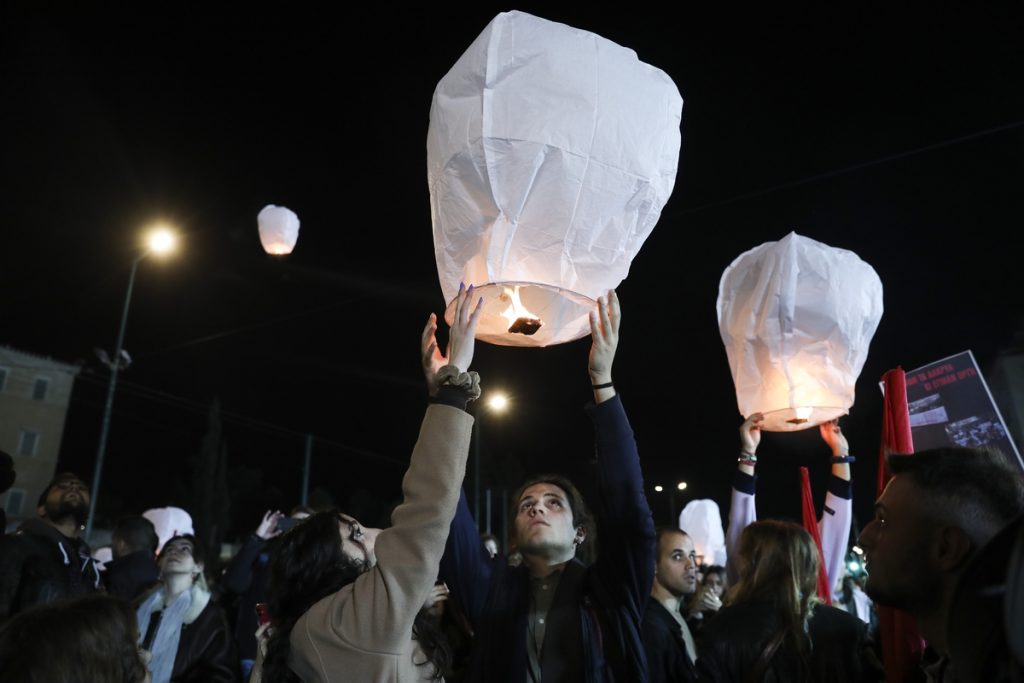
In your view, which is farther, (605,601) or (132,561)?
(132,561)

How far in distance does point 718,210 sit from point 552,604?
7.36 m

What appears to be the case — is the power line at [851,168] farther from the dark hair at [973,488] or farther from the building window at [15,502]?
the building window at [15,502]

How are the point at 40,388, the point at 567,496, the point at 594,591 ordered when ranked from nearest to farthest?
1. the point at 594,591
2. the point at 567,496
3. the point at 40,388

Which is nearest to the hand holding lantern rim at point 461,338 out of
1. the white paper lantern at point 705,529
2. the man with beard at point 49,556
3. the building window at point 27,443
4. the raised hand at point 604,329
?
the raised hand at point 604,329

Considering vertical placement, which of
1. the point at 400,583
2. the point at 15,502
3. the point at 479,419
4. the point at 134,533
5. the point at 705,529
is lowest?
the point at 400,583

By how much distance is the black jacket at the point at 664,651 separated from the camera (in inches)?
135

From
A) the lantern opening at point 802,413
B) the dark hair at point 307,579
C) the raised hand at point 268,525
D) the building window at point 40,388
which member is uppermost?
the building window at point 40,388

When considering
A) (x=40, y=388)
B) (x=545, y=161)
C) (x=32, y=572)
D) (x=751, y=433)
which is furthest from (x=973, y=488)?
(x=40, y=388)

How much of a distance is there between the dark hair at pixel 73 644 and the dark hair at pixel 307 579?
16.3 inches

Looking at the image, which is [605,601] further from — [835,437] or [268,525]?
[268,525]

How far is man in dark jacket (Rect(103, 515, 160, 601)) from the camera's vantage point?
546 cm

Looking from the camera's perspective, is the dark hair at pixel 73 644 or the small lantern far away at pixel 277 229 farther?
the small lantern far away at pixel 277 229

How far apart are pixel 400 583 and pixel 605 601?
1101 millimetres

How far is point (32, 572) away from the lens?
3.82 metres
